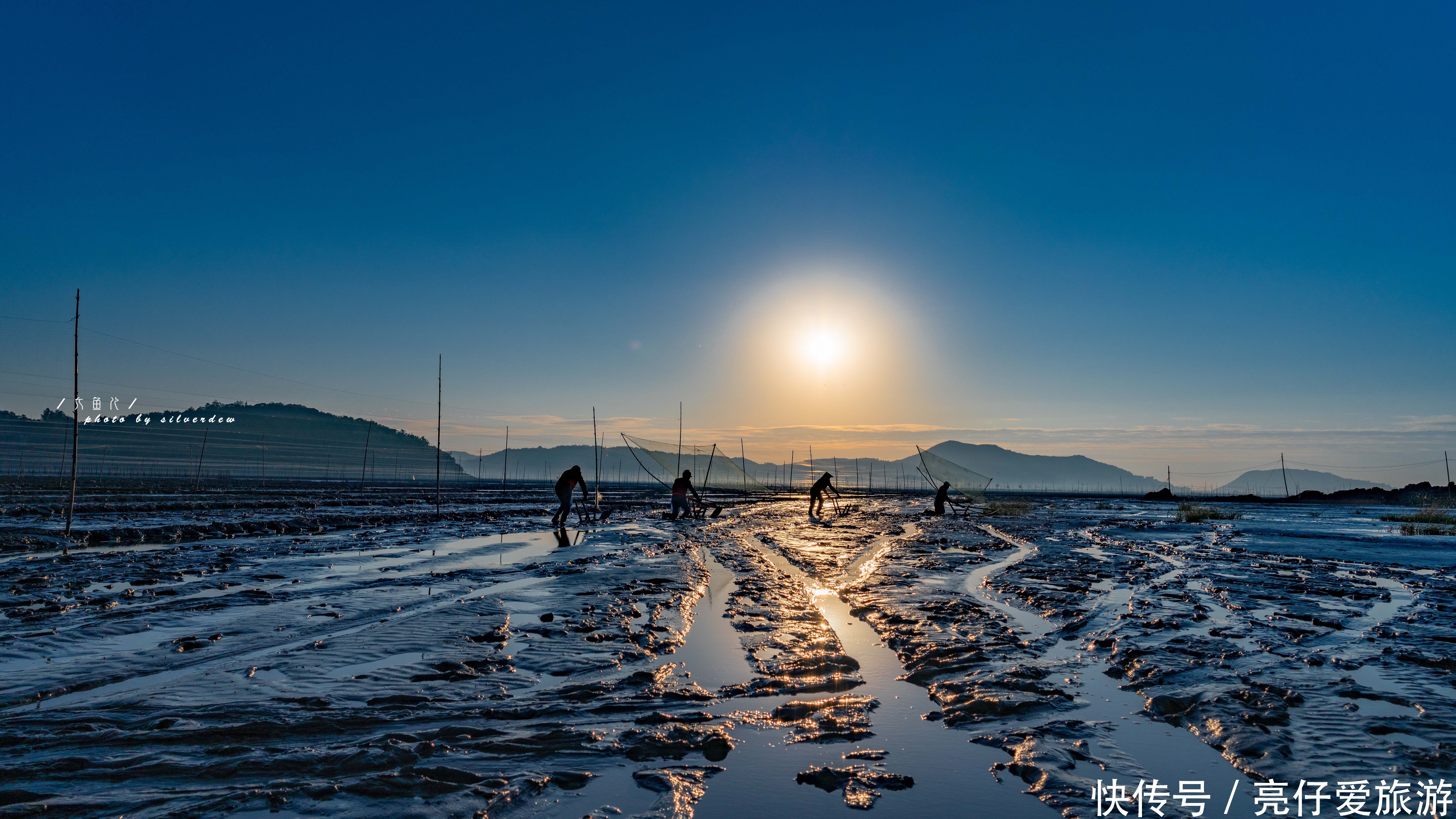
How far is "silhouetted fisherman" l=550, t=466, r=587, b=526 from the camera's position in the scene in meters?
22.6

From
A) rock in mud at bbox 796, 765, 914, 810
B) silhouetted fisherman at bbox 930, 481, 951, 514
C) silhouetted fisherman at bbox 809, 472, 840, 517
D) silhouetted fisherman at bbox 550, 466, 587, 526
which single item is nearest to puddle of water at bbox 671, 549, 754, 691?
rock in mud at bbox 796, 765, 914, 810

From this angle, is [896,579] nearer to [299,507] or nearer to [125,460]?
[299,507]

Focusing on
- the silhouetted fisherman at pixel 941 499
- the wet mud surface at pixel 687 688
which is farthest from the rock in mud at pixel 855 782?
the silhouetted fisherman at pixel 941 499

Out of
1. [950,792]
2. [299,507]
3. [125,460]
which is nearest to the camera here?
[950,792]

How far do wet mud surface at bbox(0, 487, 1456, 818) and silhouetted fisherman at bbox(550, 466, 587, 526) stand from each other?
893cm

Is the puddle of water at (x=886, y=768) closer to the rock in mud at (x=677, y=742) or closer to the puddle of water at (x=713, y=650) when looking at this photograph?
the rock in mud at (x=677, y=742)

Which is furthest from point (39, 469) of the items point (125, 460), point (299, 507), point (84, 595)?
point (84, 595)

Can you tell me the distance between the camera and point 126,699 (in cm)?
547

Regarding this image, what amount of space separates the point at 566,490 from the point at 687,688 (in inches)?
701

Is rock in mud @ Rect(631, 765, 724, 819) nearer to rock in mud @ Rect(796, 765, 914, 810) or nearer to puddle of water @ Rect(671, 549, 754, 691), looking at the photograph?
rock in mud @ Rect(796, 765, 914, 810)

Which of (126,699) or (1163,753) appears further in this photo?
(126,699)

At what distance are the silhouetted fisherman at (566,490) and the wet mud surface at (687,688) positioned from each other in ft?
29.3

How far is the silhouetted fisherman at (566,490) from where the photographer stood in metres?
22.6

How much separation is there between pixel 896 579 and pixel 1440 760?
872 centimetres
